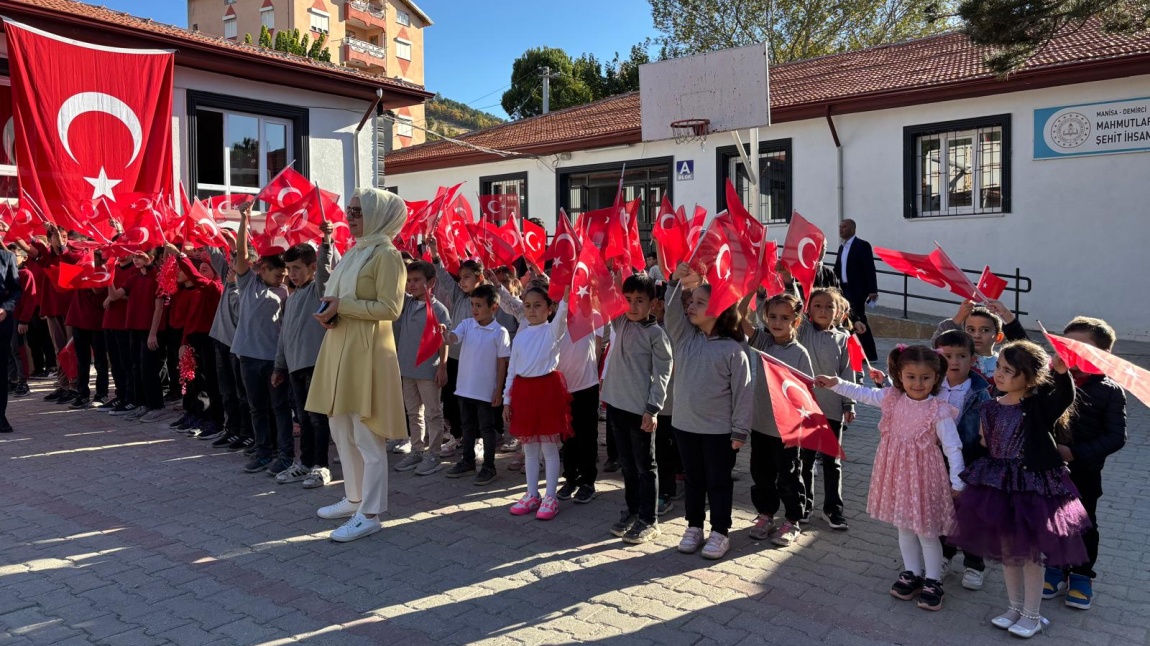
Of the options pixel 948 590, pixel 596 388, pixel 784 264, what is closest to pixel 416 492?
pixel 596 388

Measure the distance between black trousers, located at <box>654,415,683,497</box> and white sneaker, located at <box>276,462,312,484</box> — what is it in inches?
101

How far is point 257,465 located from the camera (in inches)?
253

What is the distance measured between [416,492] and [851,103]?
41.5ft

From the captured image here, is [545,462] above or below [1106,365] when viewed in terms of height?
below

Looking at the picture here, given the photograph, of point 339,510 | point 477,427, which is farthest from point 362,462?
point 477,427

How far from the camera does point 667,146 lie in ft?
61.2

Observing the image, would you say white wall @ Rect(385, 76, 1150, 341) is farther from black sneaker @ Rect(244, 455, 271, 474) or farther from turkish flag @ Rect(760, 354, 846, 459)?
black sneaker @ Rect(244, 455, 271, 474)

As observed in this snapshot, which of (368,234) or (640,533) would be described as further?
(368,234)

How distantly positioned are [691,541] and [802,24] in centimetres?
2800

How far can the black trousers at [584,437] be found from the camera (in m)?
5.65

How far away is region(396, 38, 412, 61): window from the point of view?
181 feet

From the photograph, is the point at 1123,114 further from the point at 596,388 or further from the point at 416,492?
the point at 416,492

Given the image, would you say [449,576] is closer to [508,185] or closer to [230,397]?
[230,397]

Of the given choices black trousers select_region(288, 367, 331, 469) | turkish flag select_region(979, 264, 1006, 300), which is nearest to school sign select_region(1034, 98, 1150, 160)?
turkish flag select_region(979, 264, 1006, 300)
